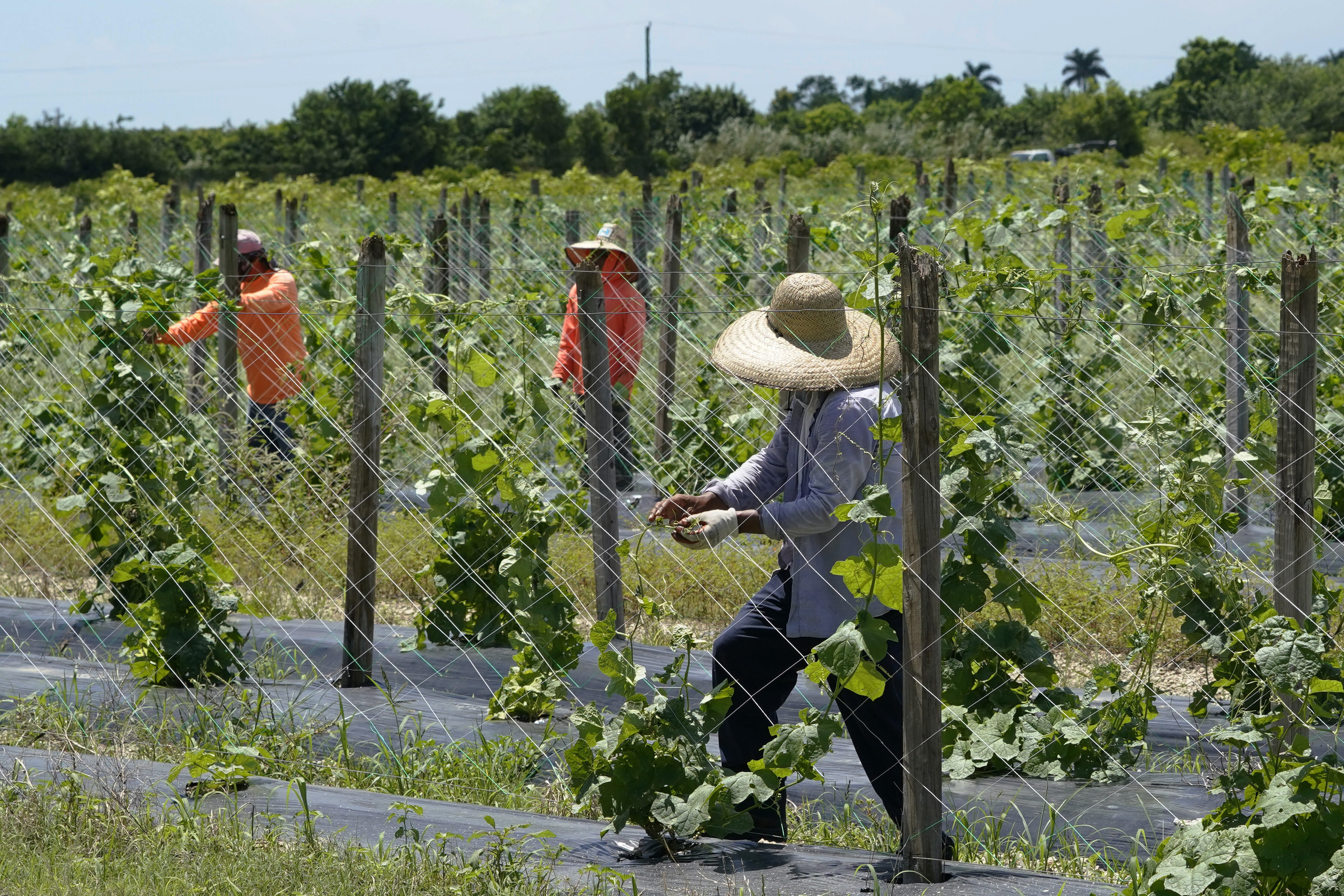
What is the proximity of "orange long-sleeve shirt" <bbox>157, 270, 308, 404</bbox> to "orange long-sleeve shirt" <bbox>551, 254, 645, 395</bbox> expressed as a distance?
1.25 m

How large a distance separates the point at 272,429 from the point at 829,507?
4294 millimetres

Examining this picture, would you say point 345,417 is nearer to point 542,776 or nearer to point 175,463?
point 175,463

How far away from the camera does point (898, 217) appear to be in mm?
5098

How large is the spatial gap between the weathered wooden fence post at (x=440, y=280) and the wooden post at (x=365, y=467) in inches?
52.9

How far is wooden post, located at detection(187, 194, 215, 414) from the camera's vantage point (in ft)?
21.7

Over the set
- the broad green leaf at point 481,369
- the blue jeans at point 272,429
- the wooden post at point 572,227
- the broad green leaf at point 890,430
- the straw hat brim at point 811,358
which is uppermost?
the wooden post at point 572,227

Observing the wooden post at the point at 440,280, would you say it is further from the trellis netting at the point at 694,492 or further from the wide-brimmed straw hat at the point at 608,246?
the wide-brimmed straw hat at the point at 608,246

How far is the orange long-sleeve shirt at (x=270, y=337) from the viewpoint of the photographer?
5996 mm

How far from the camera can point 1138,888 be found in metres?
2.20

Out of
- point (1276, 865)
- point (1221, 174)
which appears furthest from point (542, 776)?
point (1221, 174)

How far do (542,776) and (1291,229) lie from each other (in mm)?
7729

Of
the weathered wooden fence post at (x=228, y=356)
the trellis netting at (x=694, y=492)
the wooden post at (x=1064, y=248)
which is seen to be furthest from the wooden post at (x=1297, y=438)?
the weathered wooden fence post at (x=228, y=356)

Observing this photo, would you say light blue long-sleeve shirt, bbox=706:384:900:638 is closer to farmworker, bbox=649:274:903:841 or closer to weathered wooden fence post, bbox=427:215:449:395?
farmworker, bbox=649:274:903:841

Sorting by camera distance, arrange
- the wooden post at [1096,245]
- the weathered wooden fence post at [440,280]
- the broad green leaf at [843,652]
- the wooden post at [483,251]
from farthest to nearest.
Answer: the wooden post at [483,251], the wooden post at [1096,245], the weathered wooden fence post at [440,280], the broad green leaf at [843,652]
